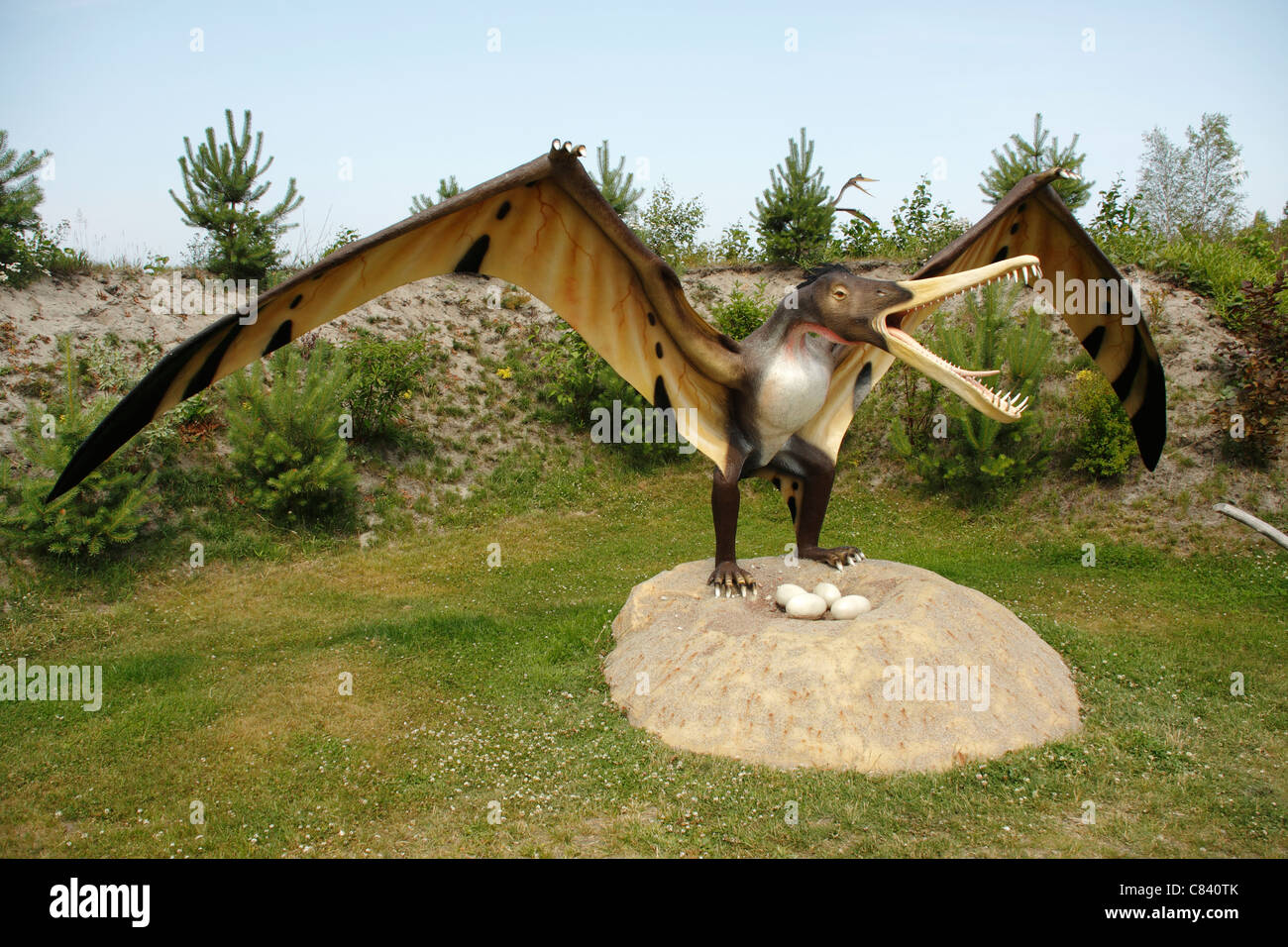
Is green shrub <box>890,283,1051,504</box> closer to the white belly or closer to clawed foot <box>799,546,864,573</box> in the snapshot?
clawed foot <box>799,546,864,573</box>

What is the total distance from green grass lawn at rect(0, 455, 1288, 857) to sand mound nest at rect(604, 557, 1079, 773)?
139 mm

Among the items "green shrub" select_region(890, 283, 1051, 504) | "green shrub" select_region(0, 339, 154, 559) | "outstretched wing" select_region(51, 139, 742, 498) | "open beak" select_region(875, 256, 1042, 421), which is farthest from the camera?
"green shrub" select_region(890, 283, 1051, 504)

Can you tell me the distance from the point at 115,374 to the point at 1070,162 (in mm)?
12990

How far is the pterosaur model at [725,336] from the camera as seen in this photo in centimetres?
426

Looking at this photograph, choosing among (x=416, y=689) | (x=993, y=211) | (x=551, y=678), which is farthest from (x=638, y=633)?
(x=993, y=211)

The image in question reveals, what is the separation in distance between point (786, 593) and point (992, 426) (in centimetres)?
558

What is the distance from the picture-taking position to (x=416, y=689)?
221 inches

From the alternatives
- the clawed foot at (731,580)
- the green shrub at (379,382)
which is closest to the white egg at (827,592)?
the clawed foot at (731,580)

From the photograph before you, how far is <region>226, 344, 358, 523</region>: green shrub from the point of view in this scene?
890cm

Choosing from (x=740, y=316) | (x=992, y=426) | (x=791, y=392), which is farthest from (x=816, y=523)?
(x=740, y=316)

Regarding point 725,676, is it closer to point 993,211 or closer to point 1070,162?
point 993,211

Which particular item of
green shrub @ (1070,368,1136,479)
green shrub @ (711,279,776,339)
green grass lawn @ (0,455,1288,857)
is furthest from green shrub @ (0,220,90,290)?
green shrub @ (1070,368,1136,479)

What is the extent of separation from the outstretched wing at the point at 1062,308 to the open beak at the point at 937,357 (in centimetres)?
59

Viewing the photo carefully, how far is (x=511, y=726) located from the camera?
5047mm
